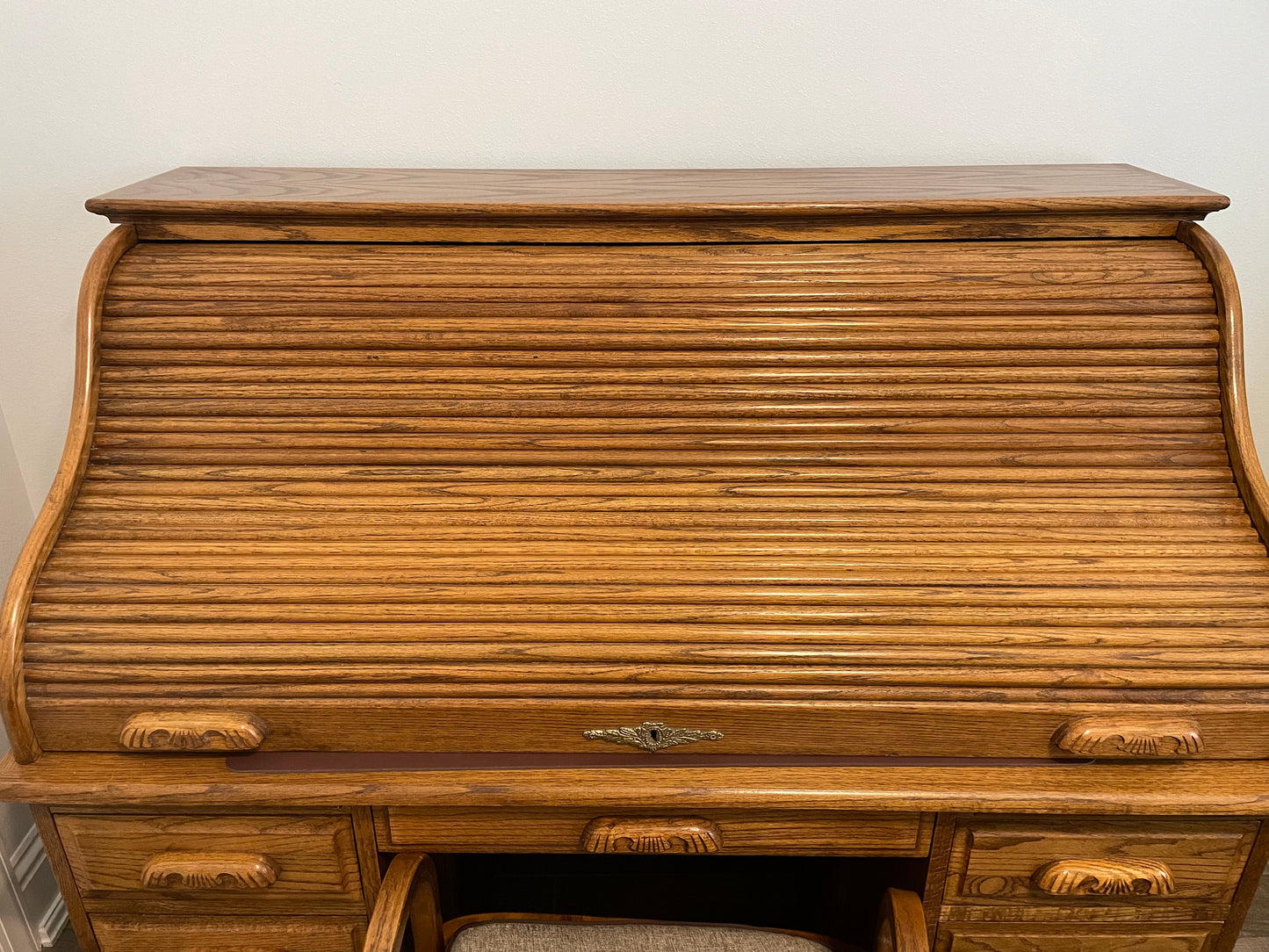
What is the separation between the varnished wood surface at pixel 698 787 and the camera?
Result: 1.14 metres

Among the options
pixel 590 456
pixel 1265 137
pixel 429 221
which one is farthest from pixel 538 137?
pixel 1265 137

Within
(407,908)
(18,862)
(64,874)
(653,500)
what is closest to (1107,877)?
(653,500)

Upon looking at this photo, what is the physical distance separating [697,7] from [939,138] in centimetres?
54

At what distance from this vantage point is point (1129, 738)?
3.68 ft

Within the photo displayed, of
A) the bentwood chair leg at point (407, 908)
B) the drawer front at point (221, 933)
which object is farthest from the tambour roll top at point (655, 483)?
the drawer front at point (221, 933)

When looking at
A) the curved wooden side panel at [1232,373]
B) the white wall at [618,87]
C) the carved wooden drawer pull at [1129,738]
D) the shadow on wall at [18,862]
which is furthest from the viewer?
the shadow on wall at [18,862]

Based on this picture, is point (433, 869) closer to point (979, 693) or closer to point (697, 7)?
point (979, 693)

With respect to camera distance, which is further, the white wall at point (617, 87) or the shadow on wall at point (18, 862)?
the shadow on wall at point (18, 862)

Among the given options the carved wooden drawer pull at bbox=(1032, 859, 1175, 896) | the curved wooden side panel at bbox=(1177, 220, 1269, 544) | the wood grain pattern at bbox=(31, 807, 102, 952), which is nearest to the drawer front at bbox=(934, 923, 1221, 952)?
the carved wooden drawer pull at bbox=(1032, 859, 1175, 896)

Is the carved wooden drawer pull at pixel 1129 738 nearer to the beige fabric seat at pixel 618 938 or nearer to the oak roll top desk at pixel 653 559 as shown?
the oak roll top desk at pixel 653 559

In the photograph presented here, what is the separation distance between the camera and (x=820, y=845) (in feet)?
4.04

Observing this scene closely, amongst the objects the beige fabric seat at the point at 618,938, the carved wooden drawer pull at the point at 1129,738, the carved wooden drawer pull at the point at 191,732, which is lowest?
the beige fabric seat at the point at 618,938

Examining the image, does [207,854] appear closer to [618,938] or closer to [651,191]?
[618,938]

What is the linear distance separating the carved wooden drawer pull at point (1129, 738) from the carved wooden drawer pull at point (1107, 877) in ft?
0.64
